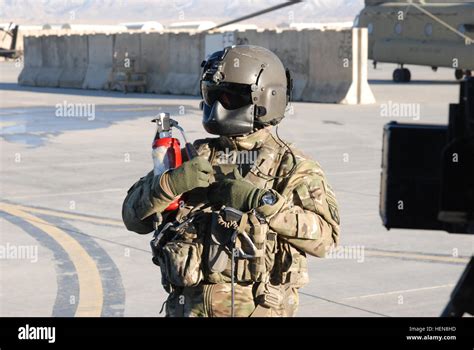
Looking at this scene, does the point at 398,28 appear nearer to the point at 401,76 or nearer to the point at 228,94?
the point at 401,76

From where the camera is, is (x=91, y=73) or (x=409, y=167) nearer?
(x=409, y=167)

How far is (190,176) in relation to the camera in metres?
4.02

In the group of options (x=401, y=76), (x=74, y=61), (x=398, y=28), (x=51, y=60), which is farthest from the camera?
(x=401, y=76)

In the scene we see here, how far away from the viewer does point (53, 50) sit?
38.9 m

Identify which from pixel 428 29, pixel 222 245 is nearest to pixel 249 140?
pixel 222 245

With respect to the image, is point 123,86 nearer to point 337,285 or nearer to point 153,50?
point 153,50

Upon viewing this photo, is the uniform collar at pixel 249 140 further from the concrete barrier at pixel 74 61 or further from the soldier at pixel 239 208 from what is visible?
the concrete barrier at pixel 74 61

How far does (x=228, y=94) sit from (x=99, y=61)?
32.8m

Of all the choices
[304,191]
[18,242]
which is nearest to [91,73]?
[18,242]

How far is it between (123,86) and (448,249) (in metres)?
25.2

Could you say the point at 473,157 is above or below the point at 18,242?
above

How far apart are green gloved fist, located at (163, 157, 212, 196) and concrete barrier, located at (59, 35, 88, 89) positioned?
1317 inches

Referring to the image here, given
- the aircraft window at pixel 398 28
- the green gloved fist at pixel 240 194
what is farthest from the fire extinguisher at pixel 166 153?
the aircraft window at pixel 398 28
